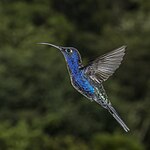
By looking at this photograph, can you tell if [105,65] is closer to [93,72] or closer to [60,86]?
[93,72]

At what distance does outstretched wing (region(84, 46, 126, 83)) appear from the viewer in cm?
84

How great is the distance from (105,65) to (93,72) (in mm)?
22

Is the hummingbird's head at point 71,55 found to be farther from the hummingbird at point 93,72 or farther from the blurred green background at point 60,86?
the blurred green background at point 60,86

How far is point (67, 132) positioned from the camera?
36.5ft

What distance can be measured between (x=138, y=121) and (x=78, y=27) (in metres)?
4.47

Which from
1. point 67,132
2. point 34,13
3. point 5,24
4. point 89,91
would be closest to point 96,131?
point 67,132

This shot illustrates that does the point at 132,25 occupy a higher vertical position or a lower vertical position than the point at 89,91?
lower

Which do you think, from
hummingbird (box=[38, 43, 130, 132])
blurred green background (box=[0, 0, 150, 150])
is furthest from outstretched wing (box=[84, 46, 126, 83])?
blurred green background (box=[0, 0, 150, 150])

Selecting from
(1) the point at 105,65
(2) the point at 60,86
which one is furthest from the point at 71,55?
(2) the point at 60,86

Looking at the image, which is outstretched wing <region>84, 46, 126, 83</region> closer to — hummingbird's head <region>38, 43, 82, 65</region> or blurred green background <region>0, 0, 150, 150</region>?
hummingbird's head <region>38, 43, 82, 65</region>

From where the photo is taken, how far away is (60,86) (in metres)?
11.7

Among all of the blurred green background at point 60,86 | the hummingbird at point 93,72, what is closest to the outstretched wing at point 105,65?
the hummingbird at point 93,72

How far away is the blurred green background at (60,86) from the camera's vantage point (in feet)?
34.5

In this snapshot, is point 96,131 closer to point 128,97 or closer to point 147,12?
point 128,97
